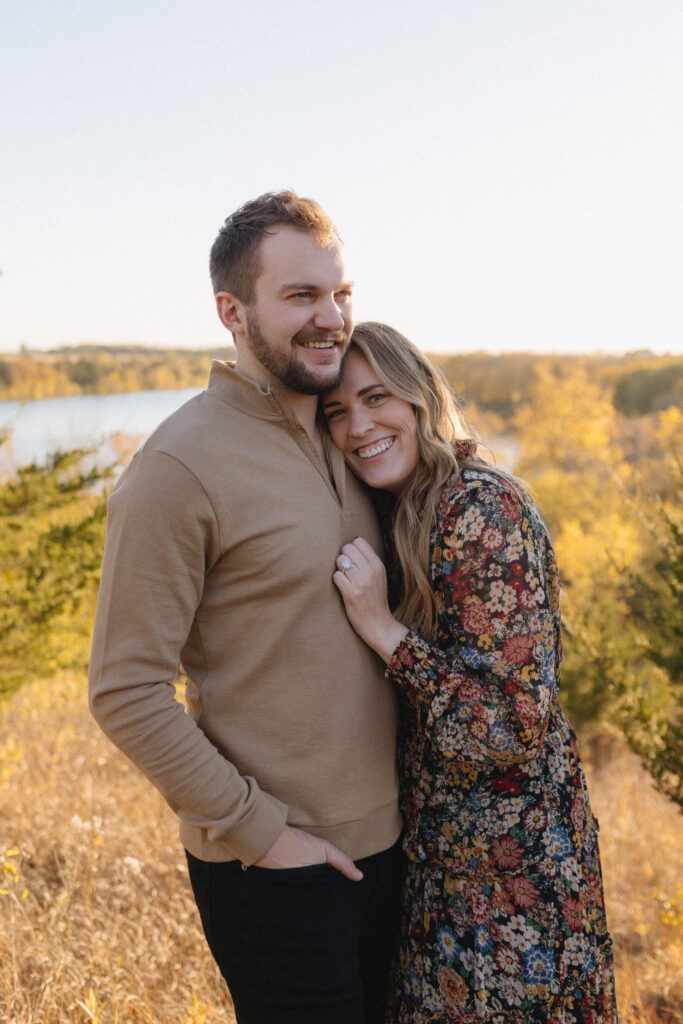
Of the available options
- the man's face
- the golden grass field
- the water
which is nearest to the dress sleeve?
the man's face

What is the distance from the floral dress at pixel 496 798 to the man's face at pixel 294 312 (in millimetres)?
510

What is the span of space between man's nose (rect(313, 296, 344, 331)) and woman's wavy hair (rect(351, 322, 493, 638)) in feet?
0.57

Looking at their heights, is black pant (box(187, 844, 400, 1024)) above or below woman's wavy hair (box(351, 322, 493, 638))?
below

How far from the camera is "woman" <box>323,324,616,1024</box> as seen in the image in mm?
1824

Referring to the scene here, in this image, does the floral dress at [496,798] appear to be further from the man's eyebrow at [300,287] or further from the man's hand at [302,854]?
the man's eyebrow at [300,287]

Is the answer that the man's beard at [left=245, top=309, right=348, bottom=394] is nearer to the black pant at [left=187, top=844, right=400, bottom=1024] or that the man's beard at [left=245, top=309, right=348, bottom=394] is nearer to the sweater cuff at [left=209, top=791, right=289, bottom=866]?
the sweater cuff at [left=209, top=791, right=289, bottom=866]

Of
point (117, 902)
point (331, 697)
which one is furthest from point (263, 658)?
point (117, 902)

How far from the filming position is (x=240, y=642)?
1.80m

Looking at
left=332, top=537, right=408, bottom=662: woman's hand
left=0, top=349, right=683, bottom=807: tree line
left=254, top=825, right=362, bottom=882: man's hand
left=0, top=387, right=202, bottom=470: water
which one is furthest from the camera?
left=0, top=387, right=202, bottom=470: water

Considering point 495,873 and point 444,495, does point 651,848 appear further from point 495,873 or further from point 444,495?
point 444,495

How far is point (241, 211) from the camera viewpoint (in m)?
2.04

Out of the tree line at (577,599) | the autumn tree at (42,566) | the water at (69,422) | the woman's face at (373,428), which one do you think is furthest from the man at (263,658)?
the autumn tree at (42,566)

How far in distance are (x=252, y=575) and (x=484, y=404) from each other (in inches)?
1958

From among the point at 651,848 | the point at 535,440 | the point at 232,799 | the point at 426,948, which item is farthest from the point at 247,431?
the point at 535,440
